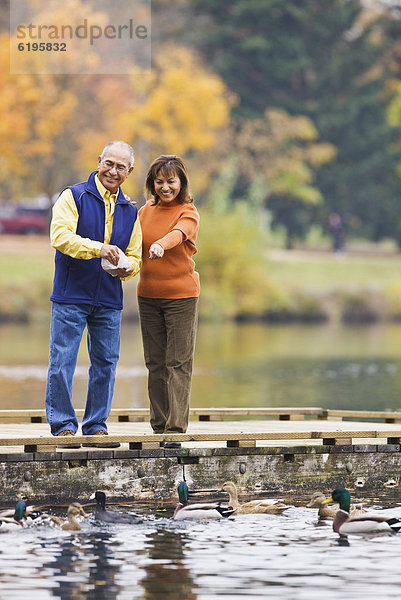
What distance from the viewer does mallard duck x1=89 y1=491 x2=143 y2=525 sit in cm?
1026

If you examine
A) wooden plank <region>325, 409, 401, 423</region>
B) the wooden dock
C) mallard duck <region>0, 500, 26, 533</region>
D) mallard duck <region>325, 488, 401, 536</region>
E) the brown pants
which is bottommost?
mallard duck <region>325, 488, 401, 536</region>

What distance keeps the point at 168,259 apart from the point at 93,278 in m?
0.65

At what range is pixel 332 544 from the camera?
9898 mm

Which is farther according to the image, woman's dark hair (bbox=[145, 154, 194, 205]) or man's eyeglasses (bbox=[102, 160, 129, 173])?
woman's dark hair (bbox=[145, 154, 194, 205])

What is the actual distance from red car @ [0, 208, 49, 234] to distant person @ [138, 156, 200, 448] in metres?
49.6

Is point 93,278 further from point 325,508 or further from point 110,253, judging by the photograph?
point 325,508

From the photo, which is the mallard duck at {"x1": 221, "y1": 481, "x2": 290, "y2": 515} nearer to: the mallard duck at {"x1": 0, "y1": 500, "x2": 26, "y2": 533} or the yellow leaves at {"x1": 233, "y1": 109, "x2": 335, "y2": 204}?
the mallard duck at {"x1": 0, "y1": 500, "x2": 26, "y2": 533}

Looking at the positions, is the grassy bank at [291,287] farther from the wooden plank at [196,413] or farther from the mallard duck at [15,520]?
the mallard duck at [15,520]

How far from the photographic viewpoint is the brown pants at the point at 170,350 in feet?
36.3

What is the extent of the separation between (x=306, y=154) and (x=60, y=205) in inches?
2235

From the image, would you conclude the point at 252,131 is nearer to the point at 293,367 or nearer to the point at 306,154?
the point at 306,154

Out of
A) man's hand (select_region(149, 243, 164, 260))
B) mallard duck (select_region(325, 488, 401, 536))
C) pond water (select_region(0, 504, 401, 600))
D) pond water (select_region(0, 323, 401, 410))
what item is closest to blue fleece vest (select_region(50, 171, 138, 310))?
man's hand (select_region(149, 243, 164, 260))

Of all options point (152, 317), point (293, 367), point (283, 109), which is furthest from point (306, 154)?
point (152, 317)

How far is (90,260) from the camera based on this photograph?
35.1ft
